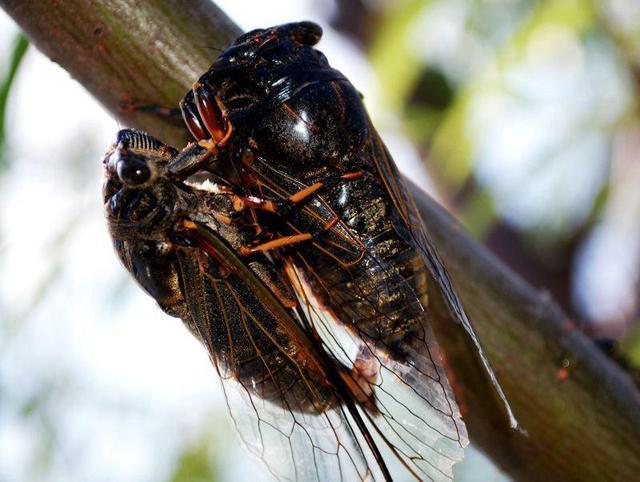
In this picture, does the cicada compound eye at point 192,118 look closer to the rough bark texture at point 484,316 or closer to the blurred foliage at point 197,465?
the rough bark texture at point 484,316

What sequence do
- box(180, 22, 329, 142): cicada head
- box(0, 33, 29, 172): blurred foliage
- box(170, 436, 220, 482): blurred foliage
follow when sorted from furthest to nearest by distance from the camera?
box(170, 436, 220, 482): blurred foliage → box(180, 22, 329, 142): cicada head → box(0, 33, 29, 172): blurred foliage

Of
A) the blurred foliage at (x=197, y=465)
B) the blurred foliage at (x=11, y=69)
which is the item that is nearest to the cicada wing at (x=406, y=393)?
the blurred foliage at (x=11, y=69)

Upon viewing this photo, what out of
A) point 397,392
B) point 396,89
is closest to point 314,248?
point 397,392

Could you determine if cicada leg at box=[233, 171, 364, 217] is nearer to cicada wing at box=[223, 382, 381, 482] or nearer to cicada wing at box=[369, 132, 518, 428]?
cicada wing at box=[369, 132, 518, 428]

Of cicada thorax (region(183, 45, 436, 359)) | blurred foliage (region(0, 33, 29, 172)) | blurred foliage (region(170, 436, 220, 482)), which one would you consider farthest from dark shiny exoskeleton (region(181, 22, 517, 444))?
blurred foliage (region(170, 436, 220, 482))

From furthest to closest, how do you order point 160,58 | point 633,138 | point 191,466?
point 191,466 < point 633,138 < point 160,58

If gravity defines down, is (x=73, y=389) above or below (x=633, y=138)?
below

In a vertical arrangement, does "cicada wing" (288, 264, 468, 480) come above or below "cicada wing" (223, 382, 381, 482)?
above

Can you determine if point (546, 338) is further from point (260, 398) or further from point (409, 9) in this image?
point (409, 9)
